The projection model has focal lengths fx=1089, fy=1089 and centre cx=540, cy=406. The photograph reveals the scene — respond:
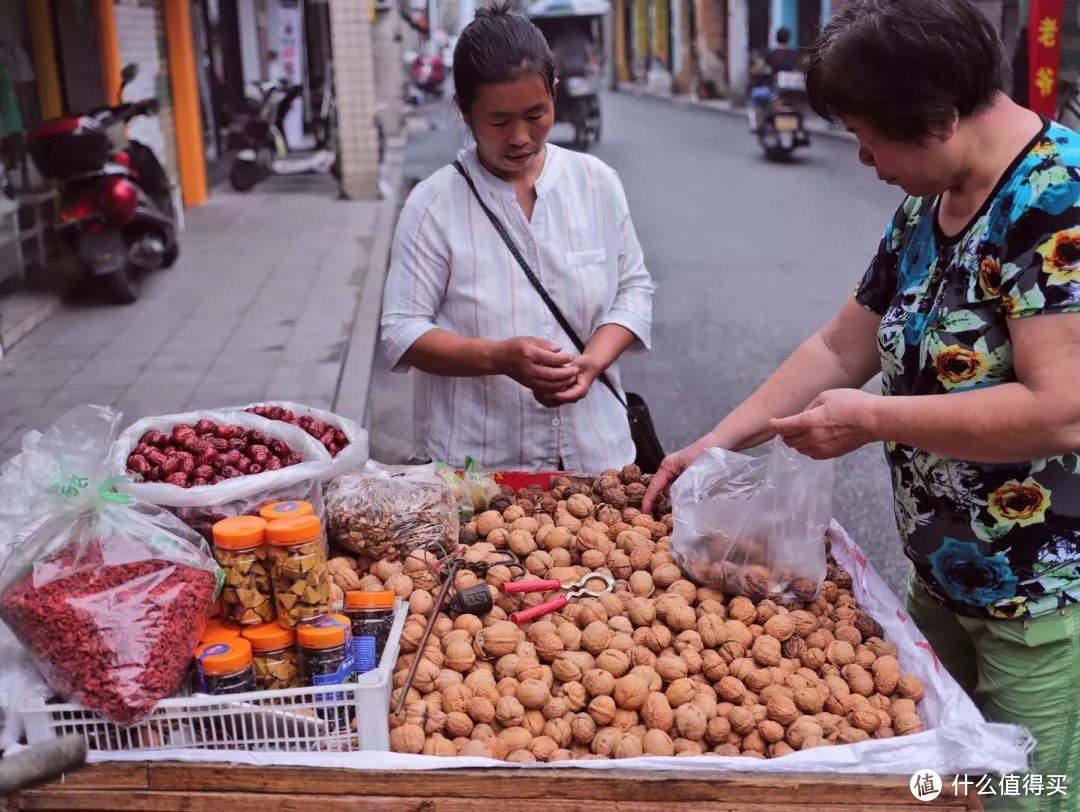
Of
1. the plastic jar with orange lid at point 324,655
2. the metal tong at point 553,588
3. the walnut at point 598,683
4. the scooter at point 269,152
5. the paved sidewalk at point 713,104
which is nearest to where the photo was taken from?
the plastic jar with orange lid at point 324,655

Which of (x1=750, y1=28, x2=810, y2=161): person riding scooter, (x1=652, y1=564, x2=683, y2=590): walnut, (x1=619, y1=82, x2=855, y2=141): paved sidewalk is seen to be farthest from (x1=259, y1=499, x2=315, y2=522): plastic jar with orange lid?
(x1=619, y1=82, x2=855, y2=141): paved sidewalk

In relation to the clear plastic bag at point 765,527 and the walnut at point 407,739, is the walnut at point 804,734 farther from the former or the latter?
the walnut at point 407,739

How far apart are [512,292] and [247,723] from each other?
1.41 m

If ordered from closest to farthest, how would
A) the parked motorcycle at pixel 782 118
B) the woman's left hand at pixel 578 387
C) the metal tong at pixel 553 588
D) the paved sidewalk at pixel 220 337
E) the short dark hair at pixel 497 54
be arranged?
the metal tong at pixel 553 588
the short dark hair at pixel 497 54
the woman's left hand at pixel 578 387
the paved sidewalk at pixel 220 337
the parked motorcycle at pixel 782 118

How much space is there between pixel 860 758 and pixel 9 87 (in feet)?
29.5

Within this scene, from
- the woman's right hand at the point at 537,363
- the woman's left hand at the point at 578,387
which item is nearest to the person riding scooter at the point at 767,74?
the woman's left hand at the point at 578,387

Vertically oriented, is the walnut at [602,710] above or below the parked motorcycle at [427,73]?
below

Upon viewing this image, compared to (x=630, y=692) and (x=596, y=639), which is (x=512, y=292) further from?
(x=630, y=692)

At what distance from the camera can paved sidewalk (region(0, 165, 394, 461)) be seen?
21.0 feet

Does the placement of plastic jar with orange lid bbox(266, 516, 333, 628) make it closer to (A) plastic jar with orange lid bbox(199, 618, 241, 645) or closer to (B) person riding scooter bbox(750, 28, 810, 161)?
(A) plastic jar with orange lid bbox(199, 618, 241, 645)

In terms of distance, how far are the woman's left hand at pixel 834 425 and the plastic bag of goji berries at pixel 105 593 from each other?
1067 millimetres

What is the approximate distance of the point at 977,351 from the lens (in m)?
1.86

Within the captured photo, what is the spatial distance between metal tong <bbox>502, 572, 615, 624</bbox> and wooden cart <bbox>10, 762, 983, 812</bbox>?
21.2 inches

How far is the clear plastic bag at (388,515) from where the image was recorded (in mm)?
2463
